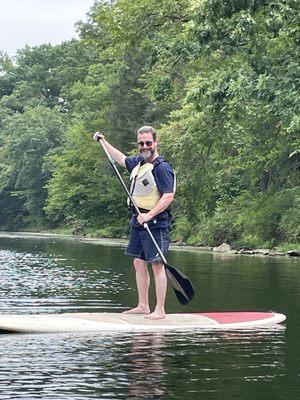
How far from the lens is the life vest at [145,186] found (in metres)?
9.02

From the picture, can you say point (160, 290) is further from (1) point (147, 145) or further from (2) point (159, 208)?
(1) point (147, 145)

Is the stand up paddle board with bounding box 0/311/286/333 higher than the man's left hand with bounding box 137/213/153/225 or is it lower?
lower

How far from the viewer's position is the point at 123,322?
844 cm

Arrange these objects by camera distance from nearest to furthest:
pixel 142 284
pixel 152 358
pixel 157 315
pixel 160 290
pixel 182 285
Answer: pixel 152 358, pixel 157 315, pixel 160 290, pixel 142 284, pixel 182 285

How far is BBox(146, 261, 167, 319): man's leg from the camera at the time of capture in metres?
8.73

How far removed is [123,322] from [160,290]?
0.62 m

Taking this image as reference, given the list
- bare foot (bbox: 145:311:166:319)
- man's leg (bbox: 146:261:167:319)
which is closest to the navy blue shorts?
man's leg (bbox: 146:261:167:319)

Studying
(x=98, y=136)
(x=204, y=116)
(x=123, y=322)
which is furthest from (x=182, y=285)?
(x=204, y=116)

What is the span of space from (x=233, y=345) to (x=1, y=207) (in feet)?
243

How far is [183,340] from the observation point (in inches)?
307

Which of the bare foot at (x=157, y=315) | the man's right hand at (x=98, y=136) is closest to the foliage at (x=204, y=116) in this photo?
the man's right hand at (x=98, y=136)

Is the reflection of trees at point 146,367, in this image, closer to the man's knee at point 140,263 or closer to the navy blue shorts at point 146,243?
the navy blue shorts at point 146,243

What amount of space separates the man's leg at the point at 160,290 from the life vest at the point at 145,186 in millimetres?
620

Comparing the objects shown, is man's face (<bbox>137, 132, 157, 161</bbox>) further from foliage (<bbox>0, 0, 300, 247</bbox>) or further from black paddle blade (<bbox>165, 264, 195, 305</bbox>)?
foliage (<bbox>0, 0, 300, 247</bbox>)
